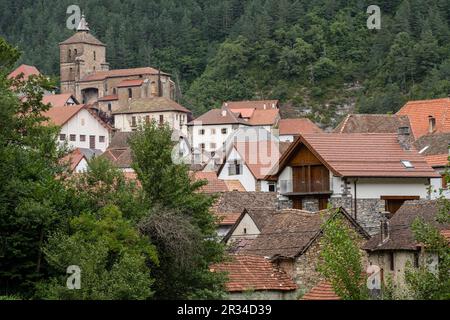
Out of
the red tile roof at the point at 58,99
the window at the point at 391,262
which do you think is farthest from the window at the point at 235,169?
the red tile roof at the point at 58,99

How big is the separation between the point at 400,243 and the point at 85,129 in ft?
330

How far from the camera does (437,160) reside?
61.1 m

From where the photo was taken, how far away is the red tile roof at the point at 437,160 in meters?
59.8

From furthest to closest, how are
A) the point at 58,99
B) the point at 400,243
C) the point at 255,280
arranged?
1. the point at 58,99
2. the point at 400,243
3. the point at 255,280

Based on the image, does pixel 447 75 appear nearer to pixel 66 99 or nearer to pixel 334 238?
pixel 66 99

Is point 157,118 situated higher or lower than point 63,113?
higher

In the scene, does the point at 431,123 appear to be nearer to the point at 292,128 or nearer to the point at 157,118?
the point at 292,128

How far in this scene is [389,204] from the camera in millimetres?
48500

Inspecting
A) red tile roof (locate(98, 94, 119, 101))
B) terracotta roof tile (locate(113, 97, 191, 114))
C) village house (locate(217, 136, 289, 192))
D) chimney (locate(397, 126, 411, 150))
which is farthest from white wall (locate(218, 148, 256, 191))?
red tile roof (locate(98, 94, 119, 101))

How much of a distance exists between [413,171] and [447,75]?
129164mm

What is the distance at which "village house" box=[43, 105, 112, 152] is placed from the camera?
5246 inches

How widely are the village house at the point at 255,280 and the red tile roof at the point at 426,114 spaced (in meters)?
39.7

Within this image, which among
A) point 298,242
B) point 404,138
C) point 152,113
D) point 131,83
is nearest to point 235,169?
point 404,138

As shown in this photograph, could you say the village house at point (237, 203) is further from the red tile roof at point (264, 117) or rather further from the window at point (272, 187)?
the red tile roof at point (264, 117)
